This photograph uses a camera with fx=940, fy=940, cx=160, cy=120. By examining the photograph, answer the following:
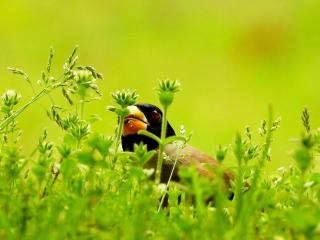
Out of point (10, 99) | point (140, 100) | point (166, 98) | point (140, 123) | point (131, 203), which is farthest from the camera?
point (140, 100)

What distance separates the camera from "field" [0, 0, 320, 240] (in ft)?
5.20

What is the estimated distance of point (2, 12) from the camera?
9773 millimetres

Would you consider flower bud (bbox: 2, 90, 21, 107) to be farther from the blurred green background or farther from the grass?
the blurred green background

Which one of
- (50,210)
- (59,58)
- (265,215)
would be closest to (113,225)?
(50,210)

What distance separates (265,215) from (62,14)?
8240mm

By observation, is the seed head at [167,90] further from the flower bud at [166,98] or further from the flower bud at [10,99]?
the flower bud at [10,99]

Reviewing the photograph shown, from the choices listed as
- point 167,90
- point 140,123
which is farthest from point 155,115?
point 167,90

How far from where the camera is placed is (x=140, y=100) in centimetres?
755

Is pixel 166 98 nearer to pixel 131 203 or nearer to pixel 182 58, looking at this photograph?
pixel 131 203

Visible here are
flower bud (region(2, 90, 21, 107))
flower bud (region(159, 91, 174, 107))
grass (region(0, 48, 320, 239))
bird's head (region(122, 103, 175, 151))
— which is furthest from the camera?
bird's head (region(122, 103, 175, 151))

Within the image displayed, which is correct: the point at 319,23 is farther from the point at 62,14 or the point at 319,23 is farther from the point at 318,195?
the point at 318,195

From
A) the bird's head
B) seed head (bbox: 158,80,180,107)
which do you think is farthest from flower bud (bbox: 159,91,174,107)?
the bird's head

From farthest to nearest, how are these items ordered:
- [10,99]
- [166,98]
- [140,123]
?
[140,123], [10,99], [166,98]

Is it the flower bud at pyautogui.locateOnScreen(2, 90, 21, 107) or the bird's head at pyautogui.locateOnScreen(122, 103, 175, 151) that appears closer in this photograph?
Answer: the flower bud at pyautogui.locateOnScreen(2, 90, 21, 107)
